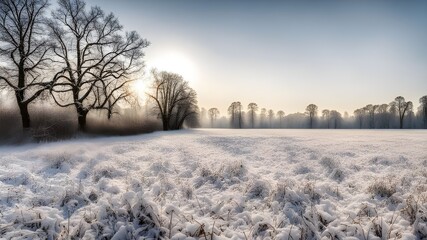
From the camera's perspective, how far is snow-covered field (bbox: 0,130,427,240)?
17.2 feet

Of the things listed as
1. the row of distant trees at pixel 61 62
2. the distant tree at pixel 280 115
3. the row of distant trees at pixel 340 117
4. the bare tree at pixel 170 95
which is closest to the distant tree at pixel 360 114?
the row of distant trees at pixel 340 117

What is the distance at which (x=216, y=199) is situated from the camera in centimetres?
677

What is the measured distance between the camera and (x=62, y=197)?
6.47 meters

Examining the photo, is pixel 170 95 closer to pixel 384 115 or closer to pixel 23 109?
pixel 23 109

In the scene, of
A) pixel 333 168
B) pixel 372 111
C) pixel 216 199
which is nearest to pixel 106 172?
pixel 216 199

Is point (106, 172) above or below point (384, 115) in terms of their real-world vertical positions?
below

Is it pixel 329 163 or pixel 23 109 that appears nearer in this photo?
pixel 329 163

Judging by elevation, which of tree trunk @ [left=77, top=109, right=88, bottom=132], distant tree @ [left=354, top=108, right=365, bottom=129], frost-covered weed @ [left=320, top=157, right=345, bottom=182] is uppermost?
distant tree @ [left=354, top=108, right=365, bottom=129]

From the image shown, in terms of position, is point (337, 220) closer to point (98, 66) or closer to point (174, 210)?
point (174, 210)

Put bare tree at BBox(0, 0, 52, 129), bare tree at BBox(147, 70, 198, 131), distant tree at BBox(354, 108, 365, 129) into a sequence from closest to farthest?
bare tree at BBox(0, 0, 52, 129) < bare tree at BBox(147, 70, 198, 131) < distant tree at BBox(354, 108, 365, 129)

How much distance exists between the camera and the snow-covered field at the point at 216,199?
5.25 metres

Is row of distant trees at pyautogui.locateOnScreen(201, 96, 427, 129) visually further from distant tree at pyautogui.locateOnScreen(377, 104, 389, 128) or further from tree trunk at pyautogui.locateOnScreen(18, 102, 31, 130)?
tree trunk at pyautogui.locateOnScreen(18, 102, 31, 130)

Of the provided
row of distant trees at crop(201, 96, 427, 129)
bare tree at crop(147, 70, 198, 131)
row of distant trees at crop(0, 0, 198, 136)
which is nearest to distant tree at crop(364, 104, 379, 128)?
row of distant trees at crop(201, 96, 427, 129)

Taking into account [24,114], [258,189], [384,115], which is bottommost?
[258,189]
